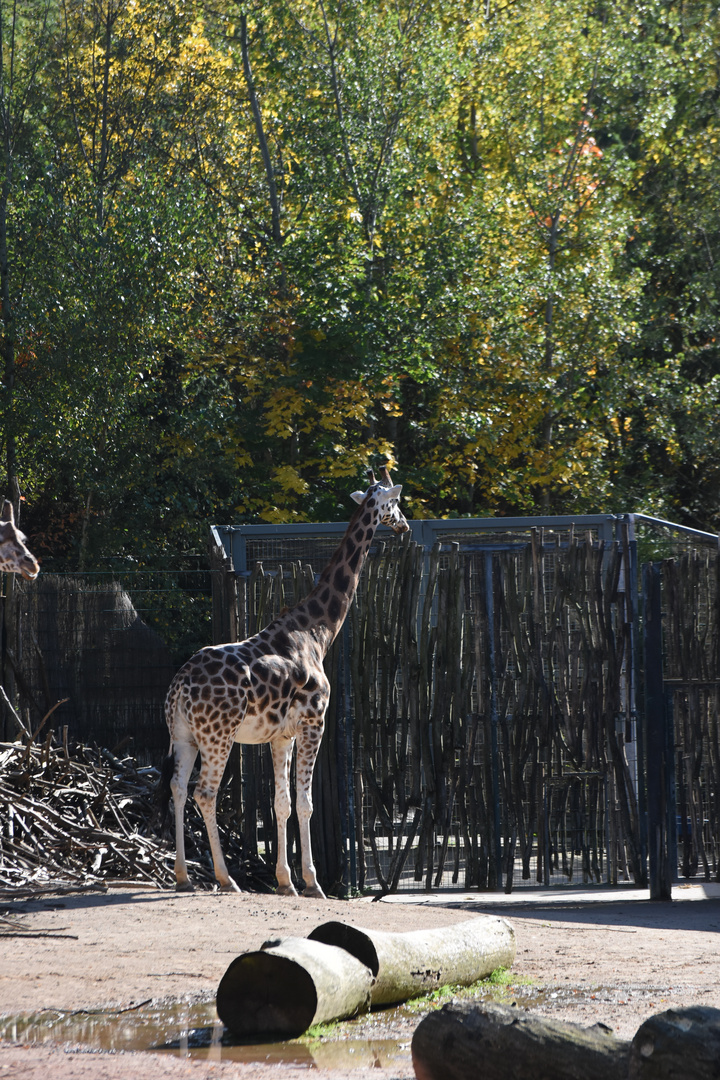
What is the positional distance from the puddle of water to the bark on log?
4.20ft

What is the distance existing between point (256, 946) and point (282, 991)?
1467 millimetres

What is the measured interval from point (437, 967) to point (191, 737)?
3.05 metres

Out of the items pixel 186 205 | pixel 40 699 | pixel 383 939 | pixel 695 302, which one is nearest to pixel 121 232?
pixel 186 205

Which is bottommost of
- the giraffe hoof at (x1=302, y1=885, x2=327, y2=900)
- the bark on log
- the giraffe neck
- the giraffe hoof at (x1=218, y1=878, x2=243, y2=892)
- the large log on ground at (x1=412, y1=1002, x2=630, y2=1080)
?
the giraffe hoof at (x1=302, y1=885, x2=327, y2=900)

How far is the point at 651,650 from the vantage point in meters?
8.53

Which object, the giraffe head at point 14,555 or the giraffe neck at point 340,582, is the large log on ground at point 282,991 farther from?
the giraffe head at point 14,555

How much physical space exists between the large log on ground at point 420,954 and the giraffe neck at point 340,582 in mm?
2945

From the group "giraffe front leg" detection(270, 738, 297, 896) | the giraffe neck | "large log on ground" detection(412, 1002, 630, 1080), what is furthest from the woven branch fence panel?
"large log on ground" detection(412, 1002, 630, 1080)

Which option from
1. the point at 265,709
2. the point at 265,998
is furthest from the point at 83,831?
the point at 265,998

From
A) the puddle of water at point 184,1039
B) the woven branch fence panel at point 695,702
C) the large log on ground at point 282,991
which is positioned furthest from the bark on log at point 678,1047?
the woven branch fence panel at point 695,702

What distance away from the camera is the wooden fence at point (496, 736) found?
8.50m

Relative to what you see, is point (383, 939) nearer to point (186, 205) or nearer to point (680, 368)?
point (186, 205)

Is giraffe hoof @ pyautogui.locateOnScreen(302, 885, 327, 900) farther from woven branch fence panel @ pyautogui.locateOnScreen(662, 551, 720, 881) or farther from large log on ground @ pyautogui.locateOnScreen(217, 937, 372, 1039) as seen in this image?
large log on ground @ pyautogui.locateOnScreen(217, 937, 372, 1039)

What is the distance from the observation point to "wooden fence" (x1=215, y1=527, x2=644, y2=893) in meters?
8.50
